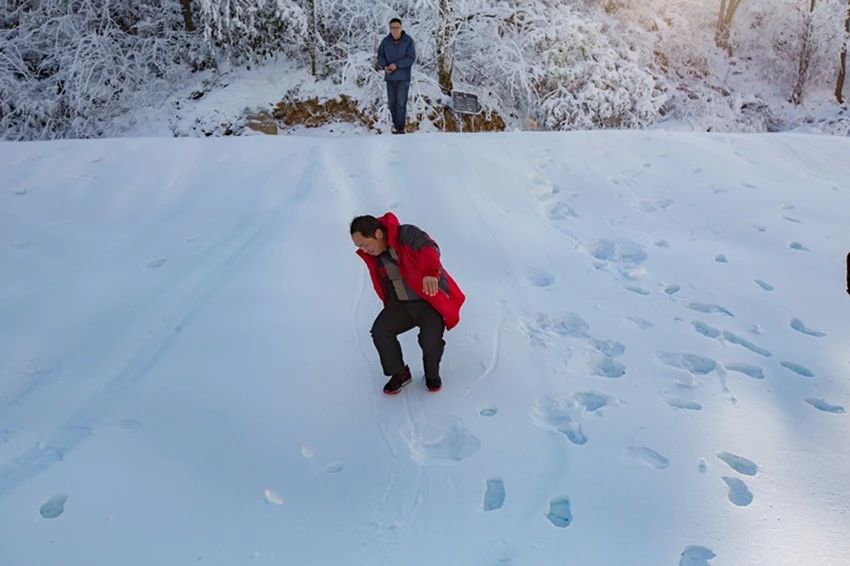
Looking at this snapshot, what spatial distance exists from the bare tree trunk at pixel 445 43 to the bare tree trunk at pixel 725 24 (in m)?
9.36

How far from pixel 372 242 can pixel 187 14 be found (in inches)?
429

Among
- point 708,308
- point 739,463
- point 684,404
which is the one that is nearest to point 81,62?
point 708,308

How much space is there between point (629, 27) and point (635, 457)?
13.4m

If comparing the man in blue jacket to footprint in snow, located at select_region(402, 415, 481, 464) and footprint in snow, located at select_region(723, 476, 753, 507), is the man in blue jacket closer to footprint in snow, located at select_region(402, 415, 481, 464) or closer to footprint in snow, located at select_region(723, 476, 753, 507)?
footprint in snow, located at select_region(402, 415, 481, 464)

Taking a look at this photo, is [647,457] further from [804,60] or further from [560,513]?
[804,60]

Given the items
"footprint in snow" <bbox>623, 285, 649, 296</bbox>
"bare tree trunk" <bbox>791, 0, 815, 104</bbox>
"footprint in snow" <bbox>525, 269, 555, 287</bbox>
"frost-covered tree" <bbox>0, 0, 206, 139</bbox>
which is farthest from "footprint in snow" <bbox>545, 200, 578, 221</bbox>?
"bare tree trunk" <bbox>791, 0, 815, 104</bbox>

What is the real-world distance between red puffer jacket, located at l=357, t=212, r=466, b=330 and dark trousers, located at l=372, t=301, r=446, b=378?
48mm

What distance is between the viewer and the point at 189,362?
308cm

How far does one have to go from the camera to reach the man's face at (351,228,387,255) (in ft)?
8.01

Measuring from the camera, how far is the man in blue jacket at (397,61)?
6324 millimetres

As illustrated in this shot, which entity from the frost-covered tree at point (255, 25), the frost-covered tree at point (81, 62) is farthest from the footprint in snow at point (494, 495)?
the frost-covered tree at point (81, 62)

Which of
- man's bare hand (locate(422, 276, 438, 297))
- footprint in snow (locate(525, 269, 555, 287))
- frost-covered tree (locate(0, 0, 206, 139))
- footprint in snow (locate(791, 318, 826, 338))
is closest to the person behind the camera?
man's bare hand (locate(422, 276, 438, 297))

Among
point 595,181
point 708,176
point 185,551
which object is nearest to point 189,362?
point 185,551

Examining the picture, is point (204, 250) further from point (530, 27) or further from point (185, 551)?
point (530, 27)
